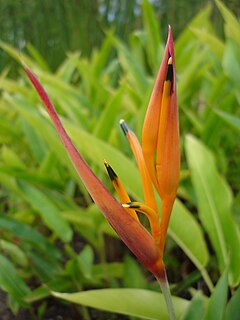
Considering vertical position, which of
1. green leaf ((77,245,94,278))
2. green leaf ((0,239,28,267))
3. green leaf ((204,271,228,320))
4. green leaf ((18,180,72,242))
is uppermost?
green leaf ((204,271,228,320))

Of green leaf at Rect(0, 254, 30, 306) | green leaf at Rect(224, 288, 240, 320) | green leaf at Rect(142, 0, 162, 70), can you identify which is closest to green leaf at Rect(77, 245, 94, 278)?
green leaf at Rect(0, 254, 30, 306)

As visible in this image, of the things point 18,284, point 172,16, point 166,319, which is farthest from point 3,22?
point 166,319

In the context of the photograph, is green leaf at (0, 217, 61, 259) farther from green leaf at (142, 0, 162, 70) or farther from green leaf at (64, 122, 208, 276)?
green leaf at (142, 0, 162, 70)

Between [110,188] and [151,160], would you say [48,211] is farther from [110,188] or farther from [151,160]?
[151,160]

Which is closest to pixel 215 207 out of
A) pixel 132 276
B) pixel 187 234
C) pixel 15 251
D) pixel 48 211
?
pixel 187 234

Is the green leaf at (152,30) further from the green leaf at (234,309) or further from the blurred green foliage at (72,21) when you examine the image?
the blurred green foliage at (72,21)

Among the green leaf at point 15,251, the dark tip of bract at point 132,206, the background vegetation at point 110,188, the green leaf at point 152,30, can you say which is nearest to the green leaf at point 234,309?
the background vegetation at point 110,188

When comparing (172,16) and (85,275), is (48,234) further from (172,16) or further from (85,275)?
(172,16)
